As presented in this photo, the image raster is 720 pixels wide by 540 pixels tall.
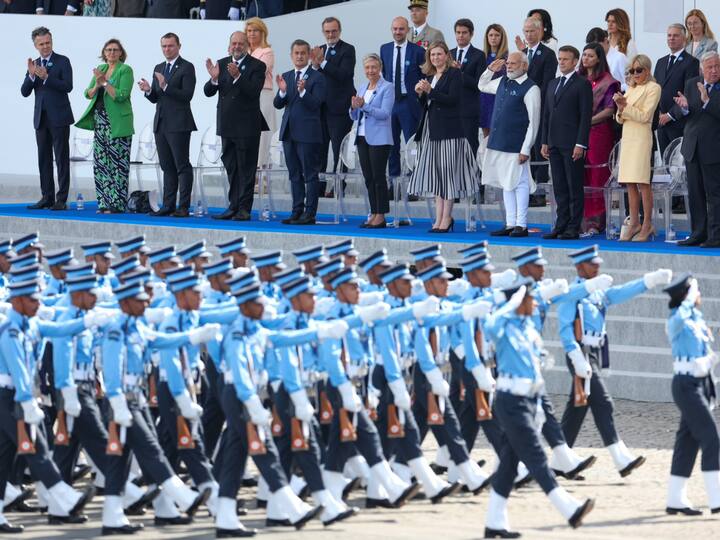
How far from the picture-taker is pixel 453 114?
642 inches

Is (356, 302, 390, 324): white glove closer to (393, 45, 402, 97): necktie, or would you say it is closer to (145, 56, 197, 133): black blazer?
(393, 45, 402, 97): necktie

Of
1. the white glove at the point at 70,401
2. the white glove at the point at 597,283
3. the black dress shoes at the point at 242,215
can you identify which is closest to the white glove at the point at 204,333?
the white glove at the point at 70,401

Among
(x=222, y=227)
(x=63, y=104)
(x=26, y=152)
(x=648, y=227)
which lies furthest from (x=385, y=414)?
(x=26, y=152)

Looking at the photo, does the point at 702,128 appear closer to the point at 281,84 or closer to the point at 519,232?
the point at 519,232

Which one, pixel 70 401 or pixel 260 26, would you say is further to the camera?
pixel 260 26

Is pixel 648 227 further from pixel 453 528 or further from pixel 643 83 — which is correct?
pixel 453 528

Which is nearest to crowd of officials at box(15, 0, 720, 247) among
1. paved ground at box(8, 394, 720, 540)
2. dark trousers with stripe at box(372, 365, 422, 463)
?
paved ground at box(8, 394, 720, 540)

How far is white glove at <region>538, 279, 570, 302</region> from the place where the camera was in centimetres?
1123

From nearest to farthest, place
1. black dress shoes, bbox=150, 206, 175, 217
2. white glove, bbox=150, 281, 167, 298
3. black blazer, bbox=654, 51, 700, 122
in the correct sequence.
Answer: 1. white glove, bbox=150, 281, 167, 298
2. black blazer, bbox=654, 51, 700, 122
3. black dress shoes, bbox=150, 206, 175, 217

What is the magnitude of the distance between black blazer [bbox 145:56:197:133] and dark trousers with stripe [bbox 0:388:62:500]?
23.4ft

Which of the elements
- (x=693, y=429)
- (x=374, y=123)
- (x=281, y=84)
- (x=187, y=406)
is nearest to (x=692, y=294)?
(x=693, y=429)

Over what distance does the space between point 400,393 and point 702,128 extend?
17.4 feet

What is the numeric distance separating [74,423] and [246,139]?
671cm

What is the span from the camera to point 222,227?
1731 cm
